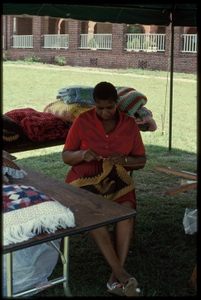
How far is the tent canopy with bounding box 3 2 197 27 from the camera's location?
5.26 meters

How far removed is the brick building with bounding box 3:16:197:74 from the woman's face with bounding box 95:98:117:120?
563 inches

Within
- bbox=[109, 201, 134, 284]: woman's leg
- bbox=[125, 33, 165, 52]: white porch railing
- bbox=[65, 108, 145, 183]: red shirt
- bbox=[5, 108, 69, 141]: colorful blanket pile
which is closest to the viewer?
bbox=[109, 201, 134, 284]: woman's leg

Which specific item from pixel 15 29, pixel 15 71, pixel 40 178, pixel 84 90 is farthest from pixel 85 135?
pixel 15 29

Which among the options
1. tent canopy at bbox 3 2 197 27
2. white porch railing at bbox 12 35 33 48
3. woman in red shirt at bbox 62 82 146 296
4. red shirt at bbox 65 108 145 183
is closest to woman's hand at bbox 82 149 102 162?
woman in red shirt at bbox 62 82 146 296

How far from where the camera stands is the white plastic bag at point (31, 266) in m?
2.65

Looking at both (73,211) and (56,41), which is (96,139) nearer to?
(73,211)

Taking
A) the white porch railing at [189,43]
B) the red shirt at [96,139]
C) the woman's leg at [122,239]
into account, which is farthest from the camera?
the white porch railing at [189,43]

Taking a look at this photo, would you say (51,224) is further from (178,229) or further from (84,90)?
(84,90)

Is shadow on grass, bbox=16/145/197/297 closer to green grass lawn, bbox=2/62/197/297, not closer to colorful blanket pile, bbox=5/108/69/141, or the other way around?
green grass lawn, bbox=2/62/197/297

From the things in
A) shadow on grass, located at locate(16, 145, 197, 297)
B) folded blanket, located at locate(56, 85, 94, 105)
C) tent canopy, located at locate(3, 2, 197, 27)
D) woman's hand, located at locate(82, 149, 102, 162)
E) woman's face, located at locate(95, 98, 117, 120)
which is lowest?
shadow on grass, located at locate(16, 145, 197, 297)

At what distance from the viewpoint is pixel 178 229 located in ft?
13.0

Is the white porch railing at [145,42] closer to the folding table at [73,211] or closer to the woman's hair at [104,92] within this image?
the woman's hair at [104,92]

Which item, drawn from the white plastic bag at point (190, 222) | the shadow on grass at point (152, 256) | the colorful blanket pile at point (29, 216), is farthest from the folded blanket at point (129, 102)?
the colorful blanket pile at point (29, 216)

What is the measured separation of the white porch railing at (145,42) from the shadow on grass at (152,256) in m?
15.0
